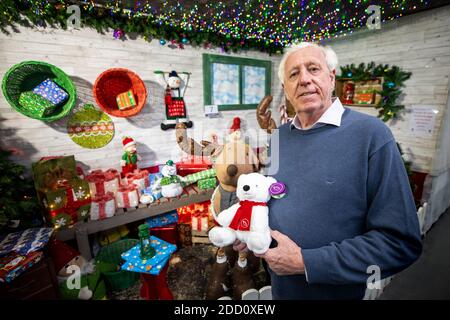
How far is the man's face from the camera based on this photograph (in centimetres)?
117

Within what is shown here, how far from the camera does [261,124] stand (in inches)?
152

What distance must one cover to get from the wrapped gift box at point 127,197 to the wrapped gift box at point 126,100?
1092mm

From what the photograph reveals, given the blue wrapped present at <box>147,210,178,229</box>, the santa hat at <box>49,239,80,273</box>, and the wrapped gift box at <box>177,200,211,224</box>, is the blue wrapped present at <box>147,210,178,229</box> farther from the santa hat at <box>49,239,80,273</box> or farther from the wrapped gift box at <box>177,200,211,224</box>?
the santa hat at <box>49,239,80,273</box>

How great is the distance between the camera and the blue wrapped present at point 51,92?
2332 mm

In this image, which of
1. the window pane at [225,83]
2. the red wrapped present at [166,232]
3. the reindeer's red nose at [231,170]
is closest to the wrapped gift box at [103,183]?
the red wrapped present at [166,232]

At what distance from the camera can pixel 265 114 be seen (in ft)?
12.4

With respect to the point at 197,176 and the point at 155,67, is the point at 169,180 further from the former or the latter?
the point at 155,67

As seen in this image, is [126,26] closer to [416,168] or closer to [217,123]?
[217,123]

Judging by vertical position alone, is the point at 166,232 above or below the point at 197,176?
below

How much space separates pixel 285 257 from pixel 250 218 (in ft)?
0.98

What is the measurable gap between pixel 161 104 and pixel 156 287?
2428 millimetres

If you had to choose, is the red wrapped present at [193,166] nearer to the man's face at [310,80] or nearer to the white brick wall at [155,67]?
the white brick wall at [155,67]

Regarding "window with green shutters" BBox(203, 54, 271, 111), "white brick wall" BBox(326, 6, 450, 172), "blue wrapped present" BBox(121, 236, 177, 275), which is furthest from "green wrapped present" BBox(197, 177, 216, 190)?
"white brick wall" BBox(326, 6, 450, 172)

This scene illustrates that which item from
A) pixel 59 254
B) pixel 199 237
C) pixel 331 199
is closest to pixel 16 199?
pixel 59 254
